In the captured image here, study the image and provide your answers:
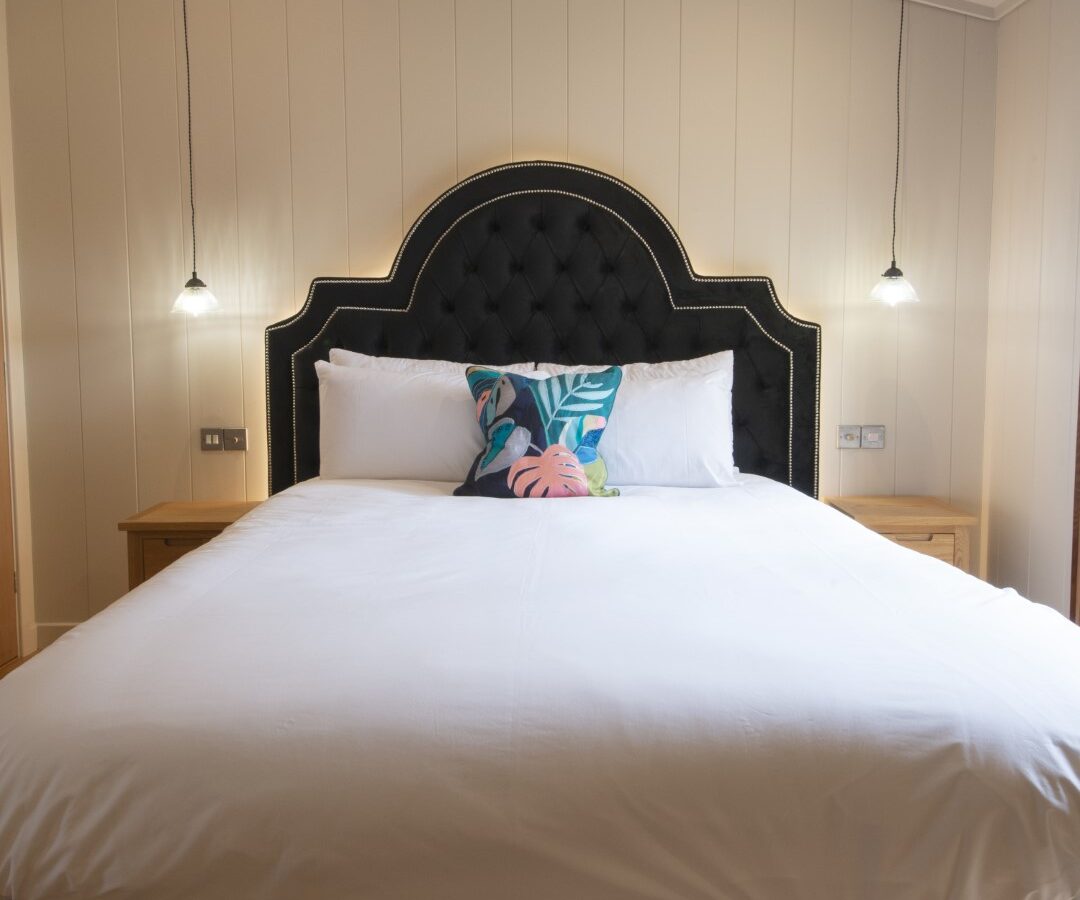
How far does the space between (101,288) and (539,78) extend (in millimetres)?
1616

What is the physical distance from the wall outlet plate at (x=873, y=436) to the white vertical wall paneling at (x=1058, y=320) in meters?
0.47

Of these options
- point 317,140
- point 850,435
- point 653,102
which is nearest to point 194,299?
point 317,140

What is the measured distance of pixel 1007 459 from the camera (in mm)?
2875

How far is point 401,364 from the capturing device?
109 inches

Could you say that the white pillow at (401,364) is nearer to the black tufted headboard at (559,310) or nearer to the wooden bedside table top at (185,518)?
the black tufted headboard at (559,310)

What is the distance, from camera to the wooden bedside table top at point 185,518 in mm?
2633

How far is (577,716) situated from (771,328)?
2.15 meters

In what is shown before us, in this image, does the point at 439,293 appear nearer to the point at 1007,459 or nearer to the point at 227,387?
the point at 227,387

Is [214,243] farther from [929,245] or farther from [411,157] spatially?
[929,245]

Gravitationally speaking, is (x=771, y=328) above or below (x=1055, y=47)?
below

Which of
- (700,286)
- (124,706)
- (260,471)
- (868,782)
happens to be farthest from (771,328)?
(124,706)

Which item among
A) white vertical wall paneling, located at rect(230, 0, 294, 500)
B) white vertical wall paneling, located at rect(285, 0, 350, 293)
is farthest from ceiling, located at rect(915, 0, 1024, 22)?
white vertical wall paneling, located at rect(230, 0, 294, 500)

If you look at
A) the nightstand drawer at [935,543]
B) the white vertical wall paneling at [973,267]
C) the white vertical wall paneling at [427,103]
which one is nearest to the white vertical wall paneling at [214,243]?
the white vertical wall paneling at [427,103]

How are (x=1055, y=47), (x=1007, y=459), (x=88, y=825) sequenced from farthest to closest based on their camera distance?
(x=1007, y=459)
(x=1055, y=47)
(x=88, y=825)
